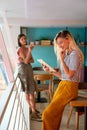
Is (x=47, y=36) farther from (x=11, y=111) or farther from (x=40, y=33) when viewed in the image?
(x=11, y=111)

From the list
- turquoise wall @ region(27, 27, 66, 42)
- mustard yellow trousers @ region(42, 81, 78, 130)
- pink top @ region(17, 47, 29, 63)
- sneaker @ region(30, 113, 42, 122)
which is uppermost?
turquoise wall @ region(27, 27, 66, 42)

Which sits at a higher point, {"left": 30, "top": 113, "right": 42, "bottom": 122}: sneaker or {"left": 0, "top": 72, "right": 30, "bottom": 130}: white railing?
{"left": 0, "top": 72, "right": 30, "bottom": 130}: white railing

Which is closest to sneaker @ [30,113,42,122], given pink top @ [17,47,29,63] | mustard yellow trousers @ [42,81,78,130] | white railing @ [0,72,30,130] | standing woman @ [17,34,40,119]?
standing woman @ [17,34,40,119]

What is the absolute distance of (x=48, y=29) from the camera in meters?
7.79

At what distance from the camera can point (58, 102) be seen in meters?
2.69

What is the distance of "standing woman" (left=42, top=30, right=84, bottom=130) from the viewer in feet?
8.57

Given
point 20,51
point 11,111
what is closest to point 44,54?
point 20,51

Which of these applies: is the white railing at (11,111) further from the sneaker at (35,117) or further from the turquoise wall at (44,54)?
the turquoise wall at (44,54)

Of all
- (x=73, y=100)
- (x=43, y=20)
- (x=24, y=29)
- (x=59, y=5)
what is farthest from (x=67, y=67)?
(x=24, y=29)

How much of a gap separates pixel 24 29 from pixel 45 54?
1.07 metres

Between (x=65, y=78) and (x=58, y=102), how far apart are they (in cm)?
29

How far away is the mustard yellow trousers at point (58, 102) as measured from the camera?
265 centimetres

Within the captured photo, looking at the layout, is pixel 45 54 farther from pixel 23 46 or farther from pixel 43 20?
pixel 23 46

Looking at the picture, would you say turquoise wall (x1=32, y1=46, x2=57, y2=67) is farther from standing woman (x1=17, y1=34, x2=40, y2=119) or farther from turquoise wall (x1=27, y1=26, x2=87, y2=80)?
standing woman (x1=17, y1=34, x2=40, y2=119)
